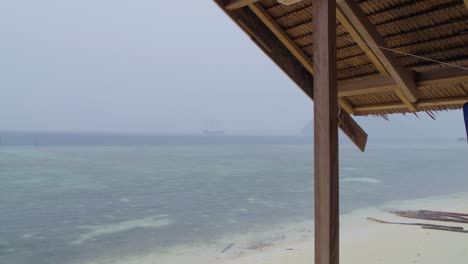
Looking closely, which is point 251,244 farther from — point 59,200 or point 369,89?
point 59,200

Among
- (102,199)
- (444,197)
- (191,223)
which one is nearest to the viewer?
(191,223)

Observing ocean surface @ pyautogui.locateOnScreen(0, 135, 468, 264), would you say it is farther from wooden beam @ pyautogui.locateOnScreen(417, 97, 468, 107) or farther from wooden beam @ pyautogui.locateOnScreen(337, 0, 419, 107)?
wooden beam @ pyautogui.locateOnScreen(337, 0, 419, 107)

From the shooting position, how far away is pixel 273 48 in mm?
2285

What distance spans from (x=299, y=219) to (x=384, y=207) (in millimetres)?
3338

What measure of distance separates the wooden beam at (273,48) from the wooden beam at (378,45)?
1.67 ft

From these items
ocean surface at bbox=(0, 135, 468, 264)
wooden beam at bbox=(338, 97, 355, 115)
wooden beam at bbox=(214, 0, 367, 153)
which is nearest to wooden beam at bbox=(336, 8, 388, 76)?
wooden beam at bbox=(214, 0, 367, 153)

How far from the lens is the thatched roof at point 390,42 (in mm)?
1865

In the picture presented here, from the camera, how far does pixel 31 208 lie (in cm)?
1287

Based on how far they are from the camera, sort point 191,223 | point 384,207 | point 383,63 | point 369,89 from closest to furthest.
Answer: point 383,63 < point 369,89 < point 191,223 < point 384,207

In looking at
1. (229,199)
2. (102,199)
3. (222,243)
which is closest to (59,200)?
(102,199)

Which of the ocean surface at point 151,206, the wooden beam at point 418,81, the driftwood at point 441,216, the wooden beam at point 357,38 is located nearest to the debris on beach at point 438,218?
the driftwood at point 441,216

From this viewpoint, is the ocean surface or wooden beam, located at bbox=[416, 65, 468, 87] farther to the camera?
the ocean surface

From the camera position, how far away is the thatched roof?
1865 millimetres

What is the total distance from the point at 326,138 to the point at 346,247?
6432 millimetres
